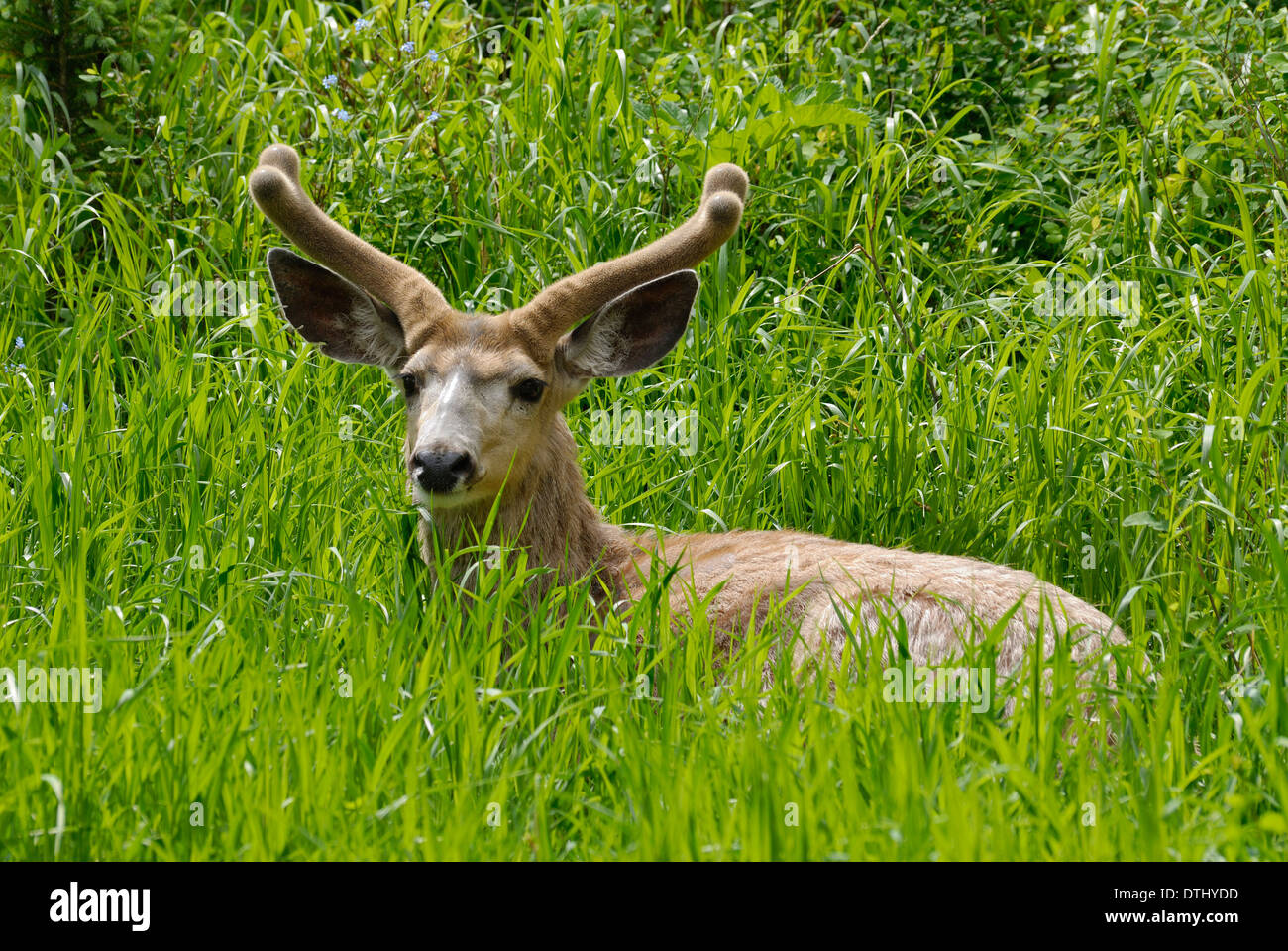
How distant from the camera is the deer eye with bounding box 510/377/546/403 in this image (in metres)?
5.00

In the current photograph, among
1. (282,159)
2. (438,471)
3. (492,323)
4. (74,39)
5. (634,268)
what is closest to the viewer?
(438,471)

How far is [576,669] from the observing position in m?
4.25

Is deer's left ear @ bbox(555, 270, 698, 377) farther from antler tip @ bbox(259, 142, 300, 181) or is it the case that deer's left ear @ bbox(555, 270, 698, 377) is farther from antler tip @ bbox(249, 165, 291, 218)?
antler tip @ bbox(259, 142, 300, 181)

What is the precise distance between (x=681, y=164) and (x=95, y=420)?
8.92ft

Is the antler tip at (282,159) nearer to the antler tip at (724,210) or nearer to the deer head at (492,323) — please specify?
the deer head at (492,323)

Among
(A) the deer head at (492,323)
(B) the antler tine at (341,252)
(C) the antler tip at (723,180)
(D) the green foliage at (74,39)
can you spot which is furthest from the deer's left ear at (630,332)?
(D) the green foliage at (74,39)

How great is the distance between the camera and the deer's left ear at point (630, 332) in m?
5.22

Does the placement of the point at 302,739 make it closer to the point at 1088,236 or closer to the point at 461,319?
the point at 461,319

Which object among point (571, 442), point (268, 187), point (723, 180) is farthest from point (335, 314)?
point (723, 180)

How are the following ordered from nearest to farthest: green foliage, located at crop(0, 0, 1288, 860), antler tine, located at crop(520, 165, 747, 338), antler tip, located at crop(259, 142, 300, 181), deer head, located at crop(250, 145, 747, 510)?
1. green foliage, located at crop(0, 0, 1288, 860)
2. deer head, located at crop(250, 145, 747, 510)
3. antler tine, located at crop(520, 165, 747, 338)
4. antler tip, located at crop(259, 142, 300, 181)

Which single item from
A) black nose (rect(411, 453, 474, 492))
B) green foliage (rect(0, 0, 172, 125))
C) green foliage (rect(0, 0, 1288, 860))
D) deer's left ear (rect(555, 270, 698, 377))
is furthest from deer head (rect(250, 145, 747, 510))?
green foliage (rect(0, 0, 172, 125))

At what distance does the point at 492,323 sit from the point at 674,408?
3.85 feet

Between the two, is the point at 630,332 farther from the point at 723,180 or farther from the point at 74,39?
the point at 74,39

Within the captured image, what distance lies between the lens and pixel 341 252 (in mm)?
5395
